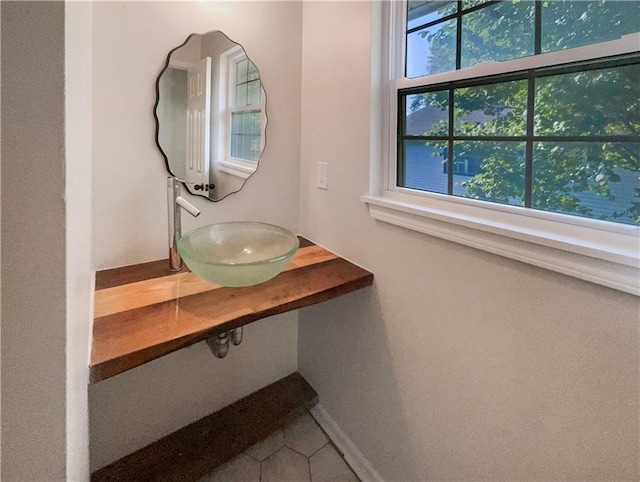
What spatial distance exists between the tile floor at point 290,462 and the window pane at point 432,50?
4.96ft

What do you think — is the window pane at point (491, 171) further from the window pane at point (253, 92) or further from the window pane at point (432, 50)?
the window pane at point (253, 92)

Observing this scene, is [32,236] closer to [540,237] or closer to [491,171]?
[540,237]

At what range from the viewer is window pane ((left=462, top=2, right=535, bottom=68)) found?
90 cm

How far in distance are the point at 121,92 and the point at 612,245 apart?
1421mm

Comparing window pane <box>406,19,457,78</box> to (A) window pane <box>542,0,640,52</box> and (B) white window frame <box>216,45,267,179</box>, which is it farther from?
(B) white window frame <box>216,45,267,179</box>

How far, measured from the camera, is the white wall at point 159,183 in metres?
1.19

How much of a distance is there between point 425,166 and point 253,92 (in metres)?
0.77

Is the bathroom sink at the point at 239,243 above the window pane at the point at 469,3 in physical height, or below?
below

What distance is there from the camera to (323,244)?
1.56m

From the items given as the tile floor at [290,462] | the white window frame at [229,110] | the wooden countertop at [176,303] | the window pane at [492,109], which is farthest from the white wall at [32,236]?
the tile floor at [290,462]

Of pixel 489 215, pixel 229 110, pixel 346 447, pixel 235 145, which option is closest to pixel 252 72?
pixel 229 110

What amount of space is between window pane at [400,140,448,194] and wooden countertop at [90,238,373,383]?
0.36 meters

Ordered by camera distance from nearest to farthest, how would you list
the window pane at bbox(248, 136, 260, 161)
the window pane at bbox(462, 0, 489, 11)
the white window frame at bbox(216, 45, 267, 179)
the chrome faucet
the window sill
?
1. the window sill
2. the window pane at bbox(462, 0, 489, 11)
3. the chrome faucet
4. the white window frame at bbox(216, 45, 267, 179)
5. the window pane at bbox(248, 136, 260, 161)

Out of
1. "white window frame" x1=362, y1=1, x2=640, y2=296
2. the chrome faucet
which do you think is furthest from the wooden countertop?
"white window frame" x1=362, y1=1, x2=640, y2=296
